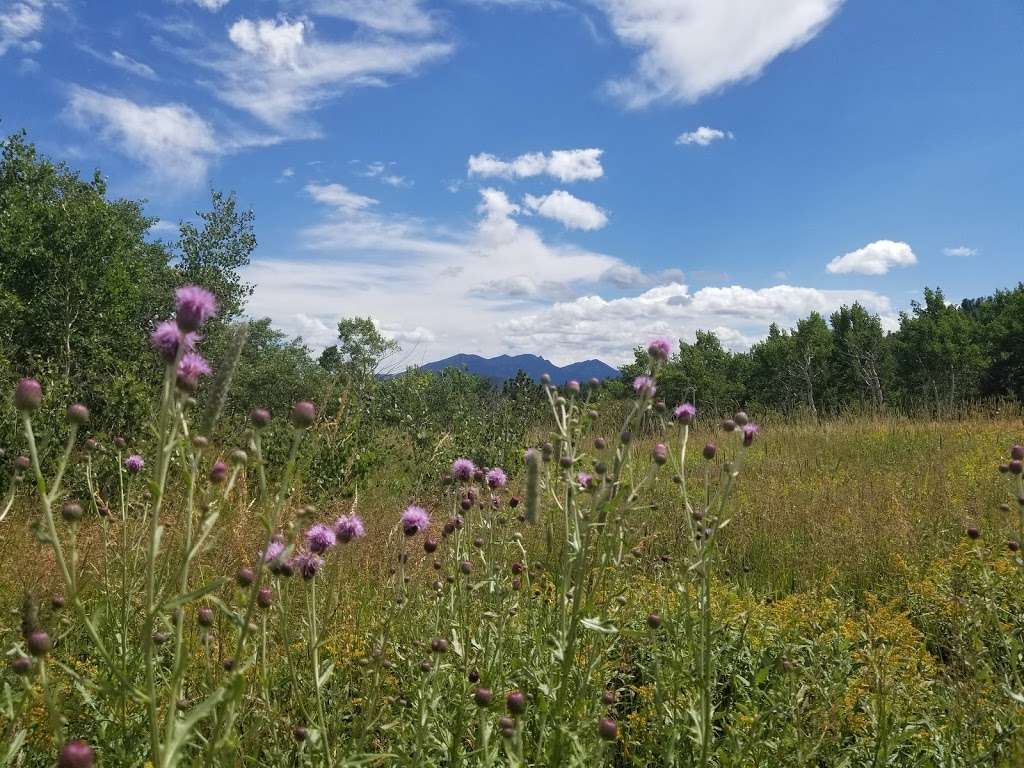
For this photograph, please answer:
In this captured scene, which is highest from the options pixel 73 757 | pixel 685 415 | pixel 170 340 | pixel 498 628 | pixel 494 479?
pixel 170 340

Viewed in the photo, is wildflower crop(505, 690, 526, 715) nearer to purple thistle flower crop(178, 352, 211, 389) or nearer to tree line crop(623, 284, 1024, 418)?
purple thistle flower crop(178, 352, 211, 389)

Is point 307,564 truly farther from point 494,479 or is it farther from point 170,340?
point 494,479

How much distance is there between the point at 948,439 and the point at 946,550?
253 inches

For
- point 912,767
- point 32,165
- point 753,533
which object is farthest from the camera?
point 32,165

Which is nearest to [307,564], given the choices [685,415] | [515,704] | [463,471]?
[515,704]

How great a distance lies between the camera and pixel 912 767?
91.4 inches

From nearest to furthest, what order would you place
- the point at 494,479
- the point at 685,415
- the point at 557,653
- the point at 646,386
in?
the point at 557,653, the point at 646,386, the point at 685,415, the point at 494,479

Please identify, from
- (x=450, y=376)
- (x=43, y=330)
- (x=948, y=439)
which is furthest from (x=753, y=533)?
(x=450, y=376)

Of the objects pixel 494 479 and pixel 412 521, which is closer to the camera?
pixel 412 521

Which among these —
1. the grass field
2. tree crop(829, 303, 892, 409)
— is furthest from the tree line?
the grass field

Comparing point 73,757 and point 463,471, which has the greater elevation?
point 463,471

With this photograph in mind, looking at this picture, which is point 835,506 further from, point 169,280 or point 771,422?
point 169,280

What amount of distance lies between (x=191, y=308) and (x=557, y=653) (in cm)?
136

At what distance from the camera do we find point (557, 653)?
182cm
